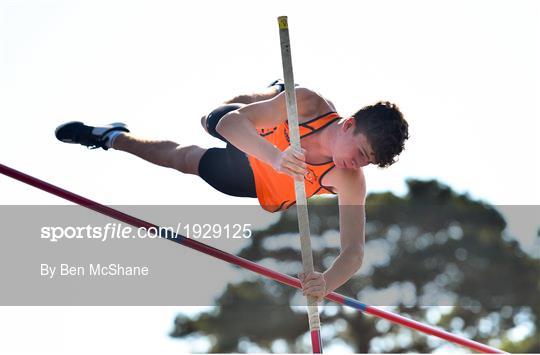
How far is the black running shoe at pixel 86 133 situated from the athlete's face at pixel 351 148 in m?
1.55

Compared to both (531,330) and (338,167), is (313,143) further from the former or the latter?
(531,330)

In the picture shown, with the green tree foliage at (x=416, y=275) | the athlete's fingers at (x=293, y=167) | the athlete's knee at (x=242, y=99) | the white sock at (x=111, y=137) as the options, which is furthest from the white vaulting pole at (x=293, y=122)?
the green tree foliage at (x=416, y=275)

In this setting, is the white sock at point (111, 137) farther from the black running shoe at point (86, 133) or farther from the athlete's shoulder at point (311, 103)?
the athlete's shoulder at point (311, 103)

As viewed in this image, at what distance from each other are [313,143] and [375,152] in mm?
423

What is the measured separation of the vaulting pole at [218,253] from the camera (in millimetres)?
5551

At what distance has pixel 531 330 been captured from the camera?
18938mm

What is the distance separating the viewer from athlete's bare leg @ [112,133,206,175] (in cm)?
587

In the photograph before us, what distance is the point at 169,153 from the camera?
5.89 meters

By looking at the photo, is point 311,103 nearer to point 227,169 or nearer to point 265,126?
point 265,126

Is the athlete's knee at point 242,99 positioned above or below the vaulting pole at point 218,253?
above

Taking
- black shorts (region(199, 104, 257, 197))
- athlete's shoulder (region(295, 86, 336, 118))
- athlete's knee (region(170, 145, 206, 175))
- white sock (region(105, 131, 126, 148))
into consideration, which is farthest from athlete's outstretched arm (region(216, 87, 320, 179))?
white sock (region(105, 131, 126, 148))

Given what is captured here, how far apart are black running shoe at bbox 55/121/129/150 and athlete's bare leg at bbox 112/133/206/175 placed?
0.68ft

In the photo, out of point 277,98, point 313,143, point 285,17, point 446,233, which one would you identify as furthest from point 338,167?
point 446,233

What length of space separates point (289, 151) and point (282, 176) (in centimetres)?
103
